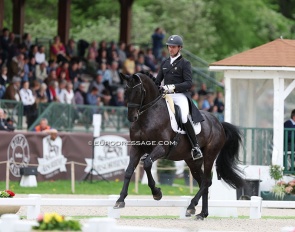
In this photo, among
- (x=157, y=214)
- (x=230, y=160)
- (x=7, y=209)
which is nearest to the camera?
(x=7, y=209)

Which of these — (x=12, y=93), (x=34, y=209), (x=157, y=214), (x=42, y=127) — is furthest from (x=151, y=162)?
(x=12, y=93)

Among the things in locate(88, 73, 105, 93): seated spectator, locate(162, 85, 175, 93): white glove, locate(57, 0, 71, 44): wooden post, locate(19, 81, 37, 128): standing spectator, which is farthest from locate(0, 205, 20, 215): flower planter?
locate(57, 0, 71, 44): wooden post

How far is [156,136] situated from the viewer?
636 inches

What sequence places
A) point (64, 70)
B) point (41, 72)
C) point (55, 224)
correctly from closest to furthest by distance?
point (55, 224)
point (41, 72)
point (64, 70)

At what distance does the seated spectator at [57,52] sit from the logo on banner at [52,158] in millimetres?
7013

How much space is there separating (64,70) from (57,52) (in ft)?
5.33

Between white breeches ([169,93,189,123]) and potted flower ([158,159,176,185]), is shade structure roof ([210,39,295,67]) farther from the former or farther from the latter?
potted flower ([158,159,176,185])

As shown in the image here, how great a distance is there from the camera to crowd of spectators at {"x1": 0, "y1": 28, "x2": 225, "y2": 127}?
2902 centimetres

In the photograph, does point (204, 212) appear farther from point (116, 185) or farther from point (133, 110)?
point (116, 185)

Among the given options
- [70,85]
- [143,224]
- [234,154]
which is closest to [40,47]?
[70,85]

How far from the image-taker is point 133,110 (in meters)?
15.9

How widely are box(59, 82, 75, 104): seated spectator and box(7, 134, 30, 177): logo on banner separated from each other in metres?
4.76

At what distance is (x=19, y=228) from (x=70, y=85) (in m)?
20.8

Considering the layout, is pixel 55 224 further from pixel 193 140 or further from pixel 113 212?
pixel 193 140
